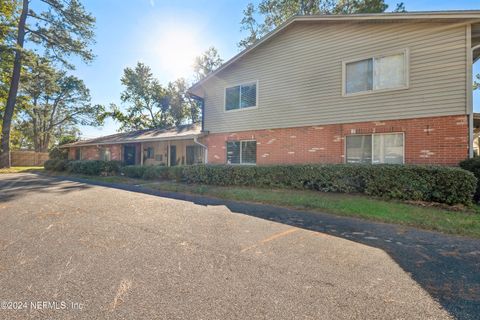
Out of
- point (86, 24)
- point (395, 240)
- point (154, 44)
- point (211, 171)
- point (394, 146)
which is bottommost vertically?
point (395, 240)

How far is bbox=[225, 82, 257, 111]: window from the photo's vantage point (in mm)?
11961

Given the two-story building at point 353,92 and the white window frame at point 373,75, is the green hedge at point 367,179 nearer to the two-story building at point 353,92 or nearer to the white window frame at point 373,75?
the two-story building at point 353,92

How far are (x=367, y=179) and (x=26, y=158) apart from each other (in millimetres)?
39946

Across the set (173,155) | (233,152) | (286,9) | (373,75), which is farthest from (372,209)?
(286,9)

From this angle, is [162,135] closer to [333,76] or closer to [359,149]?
[333,76]

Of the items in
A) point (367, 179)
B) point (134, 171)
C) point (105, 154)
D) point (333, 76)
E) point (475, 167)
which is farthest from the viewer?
point (105, 154)

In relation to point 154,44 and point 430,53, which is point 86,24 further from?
point 430,53

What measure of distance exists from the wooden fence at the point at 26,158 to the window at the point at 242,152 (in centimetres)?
3307

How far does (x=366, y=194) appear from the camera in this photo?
757 centimetres

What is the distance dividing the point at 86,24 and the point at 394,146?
29139 mm

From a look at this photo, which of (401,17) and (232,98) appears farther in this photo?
(232,98)

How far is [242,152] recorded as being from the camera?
12.1m

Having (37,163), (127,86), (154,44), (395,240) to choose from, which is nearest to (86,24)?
(127,86)

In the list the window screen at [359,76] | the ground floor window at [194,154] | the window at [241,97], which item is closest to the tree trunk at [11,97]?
the ground floor window at [194,154]
